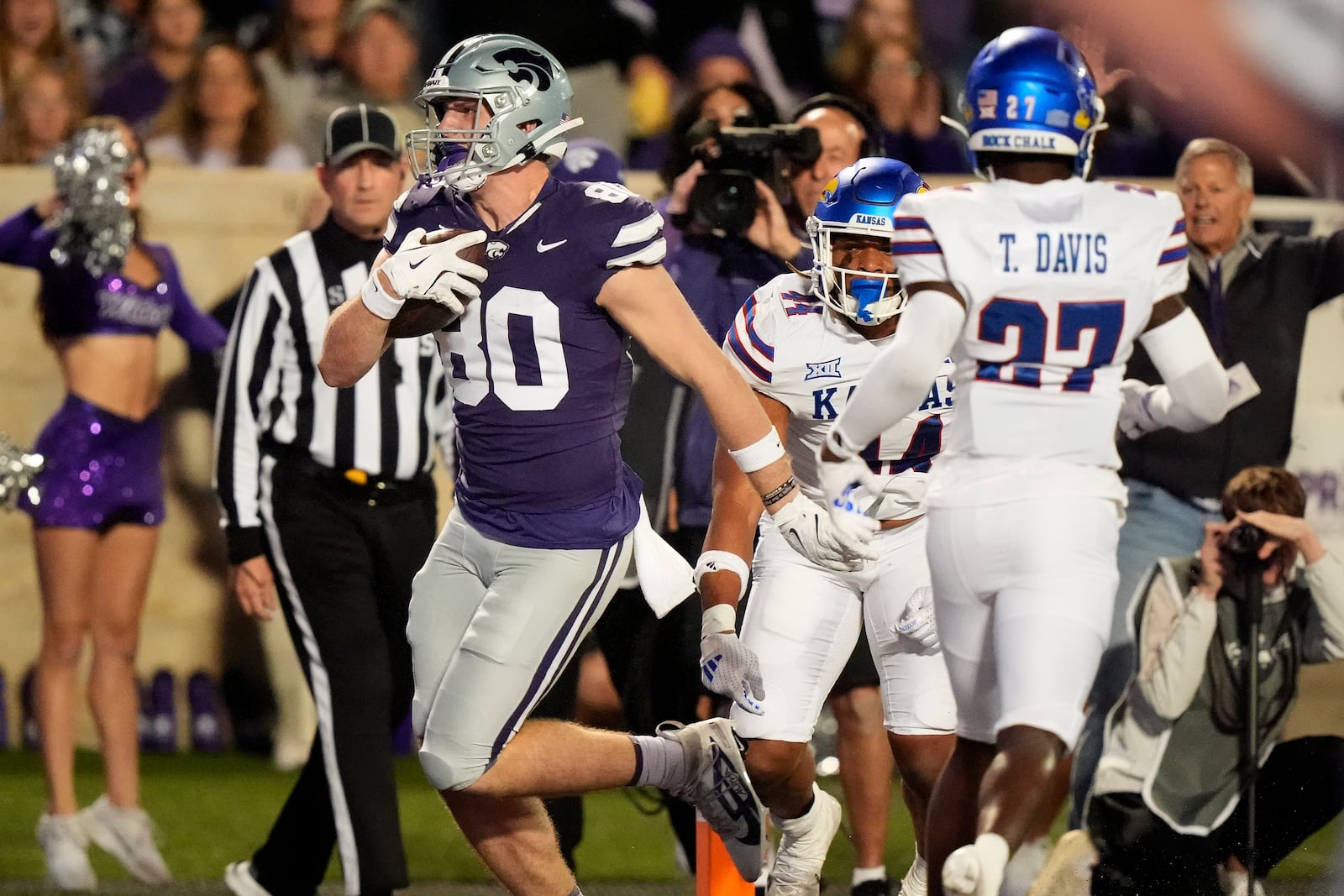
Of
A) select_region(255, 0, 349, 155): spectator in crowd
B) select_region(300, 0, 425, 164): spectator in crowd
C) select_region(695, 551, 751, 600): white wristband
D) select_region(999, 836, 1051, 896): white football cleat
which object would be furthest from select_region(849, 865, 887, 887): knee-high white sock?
select_region(255, 0, 349, 155): spectator in crowd

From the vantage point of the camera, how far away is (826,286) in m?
3.73

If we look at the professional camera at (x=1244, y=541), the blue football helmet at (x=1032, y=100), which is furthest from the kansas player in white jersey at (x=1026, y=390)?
the professional camera at (x=1244, y=541)

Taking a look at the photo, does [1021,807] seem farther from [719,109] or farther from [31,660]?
[31,660]

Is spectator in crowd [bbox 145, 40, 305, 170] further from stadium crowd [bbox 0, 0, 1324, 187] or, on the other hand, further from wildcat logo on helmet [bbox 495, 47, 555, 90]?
wildcat logo on helmet [bbox 495, 47, 555, 90]

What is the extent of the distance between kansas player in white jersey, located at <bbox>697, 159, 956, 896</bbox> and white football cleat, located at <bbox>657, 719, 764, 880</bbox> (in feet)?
0.18

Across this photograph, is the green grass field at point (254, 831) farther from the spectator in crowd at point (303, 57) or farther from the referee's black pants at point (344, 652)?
the spectator in crowd at point (303, 57)

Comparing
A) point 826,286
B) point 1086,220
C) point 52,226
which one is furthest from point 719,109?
point 1086,220

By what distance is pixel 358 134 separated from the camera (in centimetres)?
448

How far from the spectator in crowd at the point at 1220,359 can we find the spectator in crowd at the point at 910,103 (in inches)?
46.7

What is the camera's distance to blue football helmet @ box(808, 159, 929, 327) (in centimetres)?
367

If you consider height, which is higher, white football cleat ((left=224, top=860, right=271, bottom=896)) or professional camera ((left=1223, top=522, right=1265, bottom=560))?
professional camera ((left=1223, top=522, right=1265, bottom=560))

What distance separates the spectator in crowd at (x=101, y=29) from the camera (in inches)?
245

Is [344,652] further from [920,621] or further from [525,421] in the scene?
[920,621]

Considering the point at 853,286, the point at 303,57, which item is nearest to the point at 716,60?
the point at 303,57
